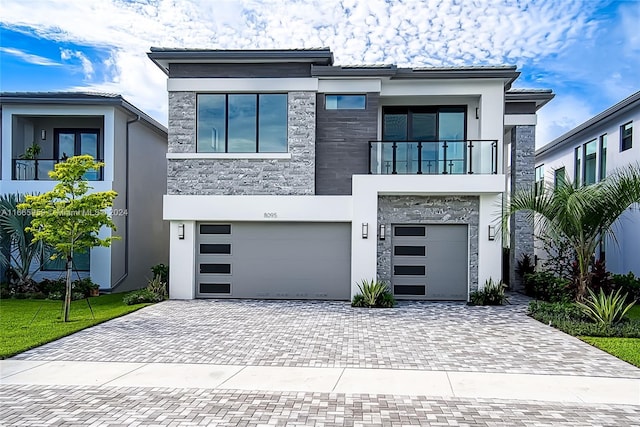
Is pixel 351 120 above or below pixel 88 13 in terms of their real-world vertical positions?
below

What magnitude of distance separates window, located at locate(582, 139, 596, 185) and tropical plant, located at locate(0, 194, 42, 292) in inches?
840

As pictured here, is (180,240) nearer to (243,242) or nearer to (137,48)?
(243,242)

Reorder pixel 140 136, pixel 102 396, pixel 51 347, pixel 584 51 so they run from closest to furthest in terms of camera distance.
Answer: pixel 102 396
pixel 51 347
pixel 584 51
pixel 140 136

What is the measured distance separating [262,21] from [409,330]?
8.73 m

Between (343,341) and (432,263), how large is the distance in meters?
6.36

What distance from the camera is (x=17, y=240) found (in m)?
15.7

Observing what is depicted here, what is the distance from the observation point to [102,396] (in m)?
6.16

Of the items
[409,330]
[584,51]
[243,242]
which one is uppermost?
[584,51]

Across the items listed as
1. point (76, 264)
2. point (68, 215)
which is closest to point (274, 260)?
point (68, 215)

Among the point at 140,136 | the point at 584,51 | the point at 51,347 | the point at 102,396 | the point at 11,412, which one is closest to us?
the point at 11,412

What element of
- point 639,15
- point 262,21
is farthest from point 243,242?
point 639,15

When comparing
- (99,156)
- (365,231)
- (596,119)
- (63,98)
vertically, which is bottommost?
(365,231)

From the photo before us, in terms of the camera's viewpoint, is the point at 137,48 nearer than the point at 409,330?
No

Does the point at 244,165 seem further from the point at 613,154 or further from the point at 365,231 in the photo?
the point at 613,154
